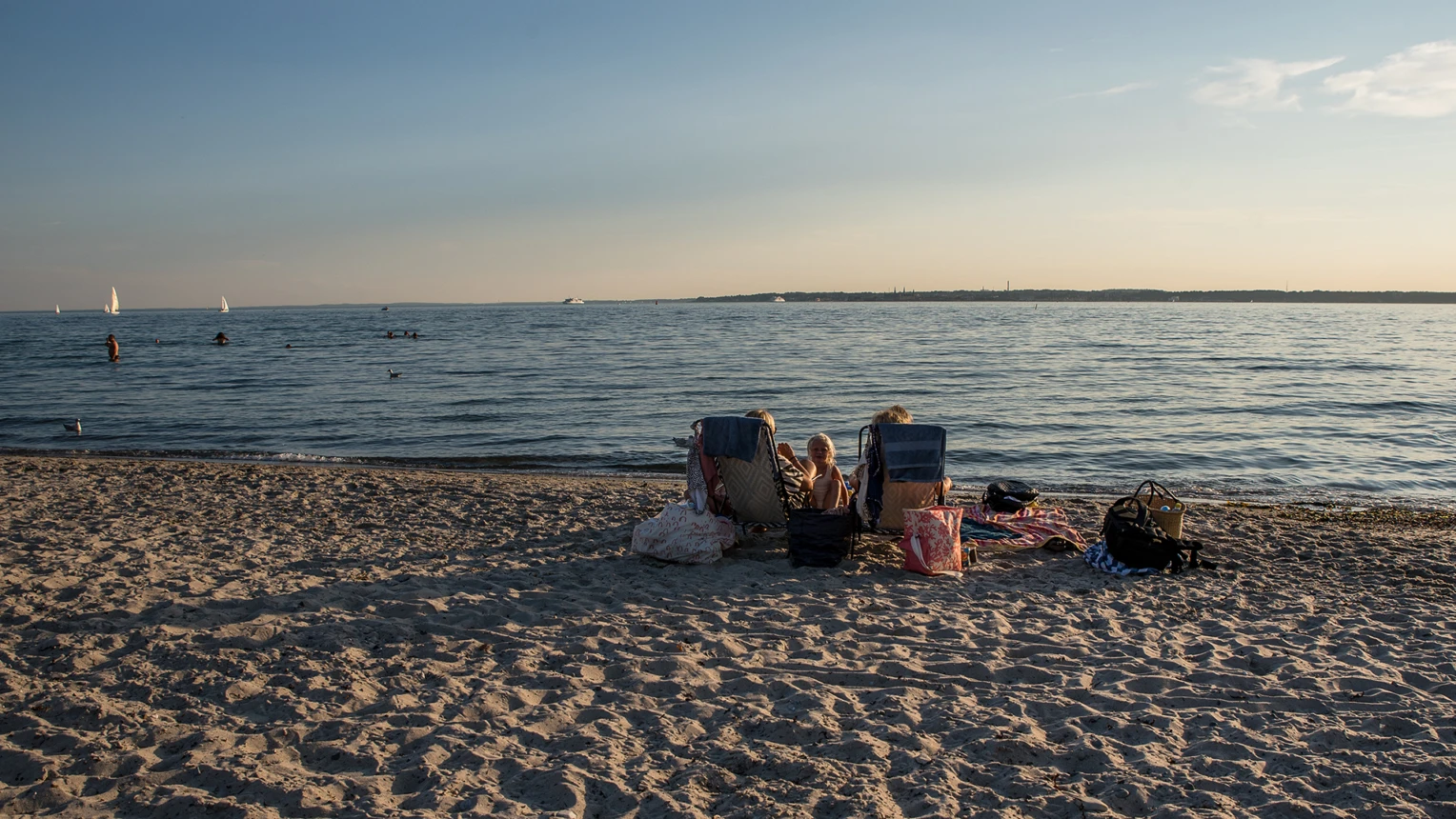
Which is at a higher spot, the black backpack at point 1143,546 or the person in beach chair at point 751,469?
the person in beach chair at point 751,469

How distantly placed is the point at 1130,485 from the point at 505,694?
390 inches

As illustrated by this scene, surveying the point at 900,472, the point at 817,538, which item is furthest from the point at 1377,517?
the point at 817,538

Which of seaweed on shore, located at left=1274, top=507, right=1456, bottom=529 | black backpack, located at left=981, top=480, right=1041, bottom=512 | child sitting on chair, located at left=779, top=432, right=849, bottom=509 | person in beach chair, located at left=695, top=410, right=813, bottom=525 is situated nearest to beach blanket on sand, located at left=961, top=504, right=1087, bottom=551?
black backpack, located at left=981, top=480, right=1041, bottom=512

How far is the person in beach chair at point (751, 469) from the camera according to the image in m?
7.04

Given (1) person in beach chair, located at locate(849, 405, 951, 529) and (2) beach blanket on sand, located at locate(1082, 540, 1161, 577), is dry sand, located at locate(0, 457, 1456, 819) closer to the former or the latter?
(2) beach blanket on sand, located at locate(1082, 540, 1161, 577)

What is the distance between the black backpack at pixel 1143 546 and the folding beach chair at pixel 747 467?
261 cm

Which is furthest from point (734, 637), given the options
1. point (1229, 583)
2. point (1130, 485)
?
point (1130, 485)

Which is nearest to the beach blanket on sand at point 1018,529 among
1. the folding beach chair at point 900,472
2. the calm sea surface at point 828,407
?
the folding beach chair at point 900,472

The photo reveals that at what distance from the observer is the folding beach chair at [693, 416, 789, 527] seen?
7.04m

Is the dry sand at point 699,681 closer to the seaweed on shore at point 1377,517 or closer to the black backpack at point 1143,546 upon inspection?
the black backpack at point 1143,546

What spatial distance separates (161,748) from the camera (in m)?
Result: 3.75

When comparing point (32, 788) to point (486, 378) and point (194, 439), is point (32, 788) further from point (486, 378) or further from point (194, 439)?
point (486, 378)

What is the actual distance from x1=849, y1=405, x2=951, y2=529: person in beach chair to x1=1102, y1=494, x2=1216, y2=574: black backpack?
4.40ft

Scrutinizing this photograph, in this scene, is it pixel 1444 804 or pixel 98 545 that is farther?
pixel 98 545
